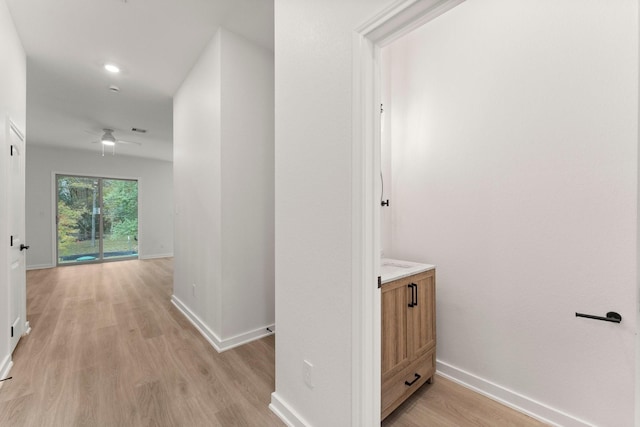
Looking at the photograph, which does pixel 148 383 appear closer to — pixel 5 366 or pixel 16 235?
pixel 5 366

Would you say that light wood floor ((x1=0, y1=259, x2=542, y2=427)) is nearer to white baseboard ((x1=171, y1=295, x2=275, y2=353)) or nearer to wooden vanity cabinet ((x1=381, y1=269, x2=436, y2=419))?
white baseboard ((x1=171, y1=295, x2=275, y2=353))

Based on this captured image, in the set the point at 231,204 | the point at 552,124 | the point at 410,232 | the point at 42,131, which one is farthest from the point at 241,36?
the point at 42,131

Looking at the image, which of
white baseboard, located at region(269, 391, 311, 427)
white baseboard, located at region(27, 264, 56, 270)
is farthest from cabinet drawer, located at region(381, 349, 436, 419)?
white baseboard, located at region(27, 264, 56, 270)

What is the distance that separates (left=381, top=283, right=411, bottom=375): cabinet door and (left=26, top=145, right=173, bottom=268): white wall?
25.7ft

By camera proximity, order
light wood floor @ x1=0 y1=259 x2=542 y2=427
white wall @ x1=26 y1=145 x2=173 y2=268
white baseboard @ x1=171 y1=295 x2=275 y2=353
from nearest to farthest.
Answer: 1. light wood floor @ x1=0 y1=259 x2=542 y2=427
2. white baseboard @ x1=171 y1=295 x2=275 y2=353
3. white wall @ x1=26 y1=145 x2=173 y2=268

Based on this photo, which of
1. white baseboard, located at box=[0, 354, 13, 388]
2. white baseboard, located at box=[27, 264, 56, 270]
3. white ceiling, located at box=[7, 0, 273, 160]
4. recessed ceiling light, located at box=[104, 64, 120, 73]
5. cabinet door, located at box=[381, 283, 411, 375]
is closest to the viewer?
cabinet door, located at box=[381, 283, 411, 375]

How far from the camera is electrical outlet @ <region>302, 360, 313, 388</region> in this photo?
1.50m

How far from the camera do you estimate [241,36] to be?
2.69 m

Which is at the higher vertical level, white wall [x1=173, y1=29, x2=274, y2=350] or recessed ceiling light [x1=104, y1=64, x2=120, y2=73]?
recessed ceiling light [x1=104, y1=64, x2=120, y2=73]

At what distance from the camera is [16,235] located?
8.46 ft

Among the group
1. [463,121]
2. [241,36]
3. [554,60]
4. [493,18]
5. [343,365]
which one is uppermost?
[241,36]

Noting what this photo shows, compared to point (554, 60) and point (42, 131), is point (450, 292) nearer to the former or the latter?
point (554, 60)

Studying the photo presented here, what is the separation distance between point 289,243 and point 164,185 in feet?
25.3

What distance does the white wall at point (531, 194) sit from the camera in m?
1.45
